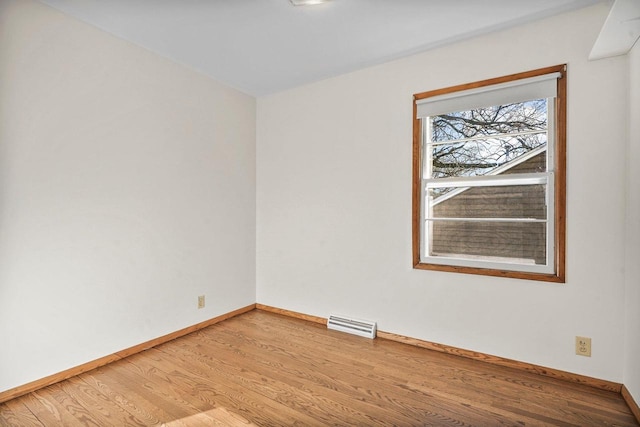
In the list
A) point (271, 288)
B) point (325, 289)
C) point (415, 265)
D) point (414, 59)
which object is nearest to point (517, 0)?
point (414, 59)

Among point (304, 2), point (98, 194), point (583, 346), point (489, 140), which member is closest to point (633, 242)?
point (583, 346)

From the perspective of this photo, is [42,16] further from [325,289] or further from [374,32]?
[325,289]

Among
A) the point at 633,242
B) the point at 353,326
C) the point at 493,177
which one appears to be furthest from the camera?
the point at 353,326

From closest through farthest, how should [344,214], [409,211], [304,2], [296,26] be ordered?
[304,2], [296,26], [409,211], [344,214]

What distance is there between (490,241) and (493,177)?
1.67ft

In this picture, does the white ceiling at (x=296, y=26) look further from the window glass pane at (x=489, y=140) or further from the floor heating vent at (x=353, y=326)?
the floor heating vent at (x=353, y=326)

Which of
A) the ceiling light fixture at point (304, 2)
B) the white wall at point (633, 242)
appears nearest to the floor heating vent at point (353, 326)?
the white wall at point (633, 242)

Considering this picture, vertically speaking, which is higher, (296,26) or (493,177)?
(296,26)

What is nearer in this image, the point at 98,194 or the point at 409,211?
the point at 98,194

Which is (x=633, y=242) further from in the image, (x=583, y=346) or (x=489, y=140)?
(x=489, y=140)

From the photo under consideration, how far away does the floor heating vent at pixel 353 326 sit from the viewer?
297 cm

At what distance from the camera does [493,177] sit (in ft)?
8.23

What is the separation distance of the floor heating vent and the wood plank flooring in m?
0.22

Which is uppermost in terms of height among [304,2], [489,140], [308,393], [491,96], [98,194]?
[304,2]
